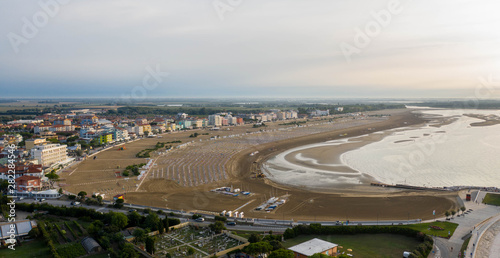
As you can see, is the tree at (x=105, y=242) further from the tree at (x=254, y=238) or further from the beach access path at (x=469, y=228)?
the beach access path at (x=469, y=228)

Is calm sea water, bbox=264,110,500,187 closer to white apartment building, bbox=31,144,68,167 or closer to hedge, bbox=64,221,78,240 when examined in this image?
hedge, bbox=64,221,78,240

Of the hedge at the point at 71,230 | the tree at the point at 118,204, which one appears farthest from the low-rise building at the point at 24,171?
the hedge at the point at 71,230

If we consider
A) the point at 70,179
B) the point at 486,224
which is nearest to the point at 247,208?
the point at 486,224

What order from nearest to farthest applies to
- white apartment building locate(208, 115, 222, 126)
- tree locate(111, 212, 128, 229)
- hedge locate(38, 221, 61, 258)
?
hedge locate(38, 221, 61, 258) < tree locate(111, 212, 128, 229) < white apartment building locate(208, 115, 222, 126)

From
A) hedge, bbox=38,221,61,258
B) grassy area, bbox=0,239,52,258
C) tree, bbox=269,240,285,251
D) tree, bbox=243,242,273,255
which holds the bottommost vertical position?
grassy area, bbox=0,239,52,258

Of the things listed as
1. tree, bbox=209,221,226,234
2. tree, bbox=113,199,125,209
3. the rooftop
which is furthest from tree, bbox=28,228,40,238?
the rooftop

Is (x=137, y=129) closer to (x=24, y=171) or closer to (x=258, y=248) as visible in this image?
(x=24, y=171)
